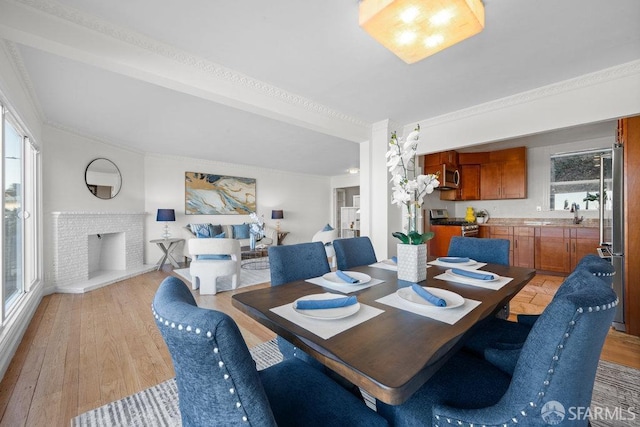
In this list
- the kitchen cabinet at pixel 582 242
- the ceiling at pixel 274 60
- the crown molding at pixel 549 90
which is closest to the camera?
the ceiling at pixel 274 60

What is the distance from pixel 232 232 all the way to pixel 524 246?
19.1ft

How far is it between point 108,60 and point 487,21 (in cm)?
262

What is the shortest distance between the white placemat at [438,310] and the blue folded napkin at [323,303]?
0.58 ft

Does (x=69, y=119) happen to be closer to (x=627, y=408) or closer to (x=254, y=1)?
(x=254, y=1)

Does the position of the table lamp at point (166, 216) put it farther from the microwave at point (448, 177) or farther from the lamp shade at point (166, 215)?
the microwave at point (448, 177)

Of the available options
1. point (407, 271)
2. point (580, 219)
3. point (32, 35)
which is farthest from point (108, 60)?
point (580, 219)

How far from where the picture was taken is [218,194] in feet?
20.8

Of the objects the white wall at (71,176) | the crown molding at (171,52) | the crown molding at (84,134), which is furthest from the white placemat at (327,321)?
the crown molding at (84,134)

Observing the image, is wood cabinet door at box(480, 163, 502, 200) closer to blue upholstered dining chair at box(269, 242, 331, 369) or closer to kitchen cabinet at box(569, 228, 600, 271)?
kitchen cabinet at box(569, 228, 600, 271)

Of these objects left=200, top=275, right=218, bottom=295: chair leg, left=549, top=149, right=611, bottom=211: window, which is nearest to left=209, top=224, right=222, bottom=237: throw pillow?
left=200, top=275, right=218, bottom=295: chair leg

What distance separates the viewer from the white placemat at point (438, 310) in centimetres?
97

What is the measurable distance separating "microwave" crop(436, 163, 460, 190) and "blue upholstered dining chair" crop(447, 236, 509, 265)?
8.32 ft

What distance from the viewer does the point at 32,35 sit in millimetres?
1654

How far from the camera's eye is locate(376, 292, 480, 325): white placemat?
970 mm
